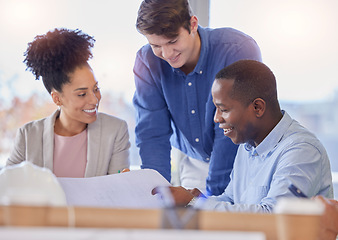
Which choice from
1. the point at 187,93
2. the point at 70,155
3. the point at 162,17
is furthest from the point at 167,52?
the point at 70,155

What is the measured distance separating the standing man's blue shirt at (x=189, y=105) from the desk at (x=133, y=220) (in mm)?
1146

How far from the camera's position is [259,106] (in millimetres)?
1443

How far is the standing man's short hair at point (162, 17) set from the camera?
1643 mm

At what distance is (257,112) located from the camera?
1.45m

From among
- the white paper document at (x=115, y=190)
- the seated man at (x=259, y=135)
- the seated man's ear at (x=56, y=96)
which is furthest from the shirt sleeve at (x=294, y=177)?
the seated man's ear at (x=56, y=96)

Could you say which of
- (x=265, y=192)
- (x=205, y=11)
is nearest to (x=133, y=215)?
(x=265, y=192)

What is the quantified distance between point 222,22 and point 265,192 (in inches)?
55.4

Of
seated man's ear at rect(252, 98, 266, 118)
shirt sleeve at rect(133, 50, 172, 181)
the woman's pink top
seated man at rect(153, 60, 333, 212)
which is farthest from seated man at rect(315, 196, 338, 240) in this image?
the woman's pink top

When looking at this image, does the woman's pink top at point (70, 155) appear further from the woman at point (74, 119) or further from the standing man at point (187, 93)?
the standing man at point (187, 93)

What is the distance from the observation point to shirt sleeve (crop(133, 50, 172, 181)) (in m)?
1.95

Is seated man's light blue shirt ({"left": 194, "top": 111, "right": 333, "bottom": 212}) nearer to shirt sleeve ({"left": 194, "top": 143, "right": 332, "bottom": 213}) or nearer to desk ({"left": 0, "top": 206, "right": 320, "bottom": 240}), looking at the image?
shirt sleeve ({"left": 194, "top": 143, "right": 332, "bottom": 213})

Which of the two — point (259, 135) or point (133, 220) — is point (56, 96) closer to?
point (259, 135)

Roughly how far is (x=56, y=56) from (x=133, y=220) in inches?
52.6

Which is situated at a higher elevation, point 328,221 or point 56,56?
point 56,56
